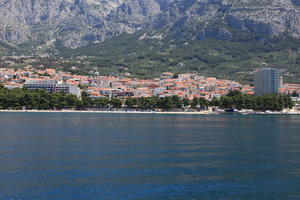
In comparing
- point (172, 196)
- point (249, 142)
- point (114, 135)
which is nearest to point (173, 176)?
point (172, 196)

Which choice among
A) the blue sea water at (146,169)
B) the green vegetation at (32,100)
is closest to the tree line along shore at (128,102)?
the green vegetation at (32,100)

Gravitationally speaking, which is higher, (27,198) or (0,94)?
(0,94)

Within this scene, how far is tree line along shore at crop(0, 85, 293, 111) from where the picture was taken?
162 metres

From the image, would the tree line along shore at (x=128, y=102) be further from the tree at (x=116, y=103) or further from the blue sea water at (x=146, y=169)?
the blue sea water at (x=146, y=169)

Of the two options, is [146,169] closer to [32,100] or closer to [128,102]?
[32,100]

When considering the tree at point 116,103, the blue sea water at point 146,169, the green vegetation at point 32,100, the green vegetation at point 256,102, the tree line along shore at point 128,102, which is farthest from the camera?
the tree at point 116,103

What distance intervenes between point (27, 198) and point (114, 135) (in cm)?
3967

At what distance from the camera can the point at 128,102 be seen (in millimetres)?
180250

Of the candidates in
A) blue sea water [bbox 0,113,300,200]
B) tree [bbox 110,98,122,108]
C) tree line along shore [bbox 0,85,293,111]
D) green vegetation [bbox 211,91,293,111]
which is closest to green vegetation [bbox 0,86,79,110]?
tree line along shore [bbox 0,85,293,111]

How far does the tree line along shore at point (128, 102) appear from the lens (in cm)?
16175

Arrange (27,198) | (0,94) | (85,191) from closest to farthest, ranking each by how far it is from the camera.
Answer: (27,198), (85,191), (0,94)

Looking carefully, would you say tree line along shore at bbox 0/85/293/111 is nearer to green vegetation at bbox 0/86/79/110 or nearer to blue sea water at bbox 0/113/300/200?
green vegetation at bbox 0/86/79/110

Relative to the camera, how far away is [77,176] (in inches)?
1503

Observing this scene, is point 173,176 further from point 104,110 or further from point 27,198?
point 104,110
